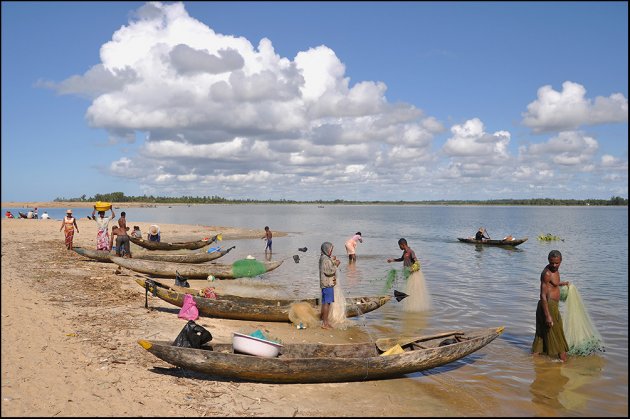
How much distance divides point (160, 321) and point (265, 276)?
9.39 meters

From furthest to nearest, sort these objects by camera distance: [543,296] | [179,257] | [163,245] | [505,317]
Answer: [163,245] < [179,257] < [505,317] < [543,296]

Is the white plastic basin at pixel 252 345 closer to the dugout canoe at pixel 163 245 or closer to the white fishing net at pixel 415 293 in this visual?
the white fishing net at pixel 415 293

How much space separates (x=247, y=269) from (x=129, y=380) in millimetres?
11103

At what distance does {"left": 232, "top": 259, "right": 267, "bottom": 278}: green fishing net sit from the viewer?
58.0ft

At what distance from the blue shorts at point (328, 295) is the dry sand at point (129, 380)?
0.77 metres

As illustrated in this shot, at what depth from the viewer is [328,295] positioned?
10711 mm

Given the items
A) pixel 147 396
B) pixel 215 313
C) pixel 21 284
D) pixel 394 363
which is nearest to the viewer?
pixel 147 396

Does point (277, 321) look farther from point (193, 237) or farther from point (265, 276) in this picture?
point (193, 237)

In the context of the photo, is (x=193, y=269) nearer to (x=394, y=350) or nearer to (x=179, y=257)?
(x=179, y=257)

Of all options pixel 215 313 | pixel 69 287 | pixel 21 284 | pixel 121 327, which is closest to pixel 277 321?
pixel 215 313

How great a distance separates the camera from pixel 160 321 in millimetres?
10391

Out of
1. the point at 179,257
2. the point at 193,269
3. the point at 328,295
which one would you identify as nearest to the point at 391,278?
the point at 328,295

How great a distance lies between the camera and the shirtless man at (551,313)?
330 inches

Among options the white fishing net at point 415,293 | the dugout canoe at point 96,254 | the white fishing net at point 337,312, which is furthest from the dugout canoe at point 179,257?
the white fishing net at point 415,293
